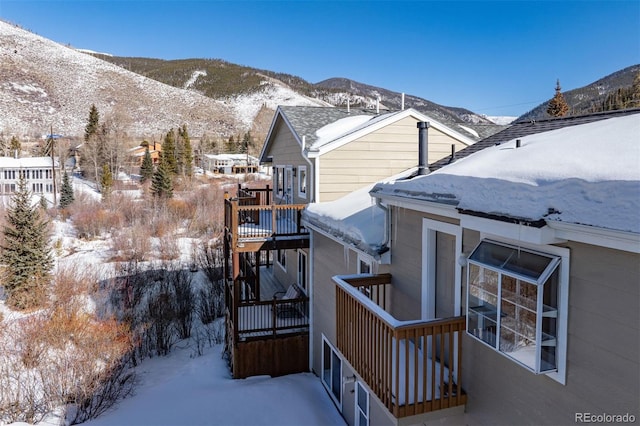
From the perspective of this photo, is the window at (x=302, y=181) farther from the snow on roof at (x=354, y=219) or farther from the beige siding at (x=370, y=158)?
the snow on roof at (x=354, y=219)

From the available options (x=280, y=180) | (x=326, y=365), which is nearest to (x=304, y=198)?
(x=280, y=180)

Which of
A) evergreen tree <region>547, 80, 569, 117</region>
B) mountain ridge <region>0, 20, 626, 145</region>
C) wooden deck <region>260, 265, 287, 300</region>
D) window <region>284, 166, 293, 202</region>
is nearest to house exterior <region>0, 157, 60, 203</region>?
mountain ridge <region>0, 20, 626, 145</region>

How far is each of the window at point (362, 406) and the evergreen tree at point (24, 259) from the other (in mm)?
17217

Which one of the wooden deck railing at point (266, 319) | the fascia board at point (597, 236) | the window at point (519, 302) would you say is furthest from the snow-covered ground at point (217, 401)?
the fascia board at point (597, 236)

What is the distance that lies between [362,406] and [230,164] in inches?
2324

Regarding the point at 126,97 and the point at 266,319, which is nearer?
the point at 266,319

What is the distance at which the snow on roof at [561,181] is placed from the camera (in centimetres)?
306

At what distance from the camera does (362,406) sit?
786cm

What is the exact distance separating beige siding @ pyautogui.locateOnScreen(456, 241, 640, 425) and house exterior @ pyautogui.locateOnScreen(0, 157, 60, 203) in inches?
1948

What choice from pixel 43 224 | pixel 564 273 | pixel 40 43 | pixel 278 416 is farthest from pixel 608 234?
pixel 40 43

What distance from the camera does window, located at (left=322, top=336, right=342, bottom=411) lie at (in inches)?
365

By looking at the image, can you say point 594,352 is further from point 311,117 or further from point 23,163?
point 23,163

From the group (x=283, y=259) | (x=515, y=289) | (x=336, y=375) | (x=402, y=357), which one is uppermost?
(x=515, y=289)

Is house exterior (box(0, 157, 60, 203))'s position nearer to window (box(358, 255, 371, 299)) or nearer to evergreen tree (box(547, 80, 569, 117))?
window (box(358, 255, 371, 299))
